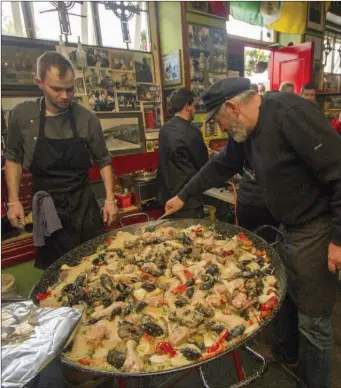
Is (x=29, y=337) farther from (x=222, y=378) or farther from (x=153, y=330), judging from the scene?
(x=222, y=378)

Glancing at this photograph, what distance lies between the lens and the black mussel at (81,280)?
4.90 feet

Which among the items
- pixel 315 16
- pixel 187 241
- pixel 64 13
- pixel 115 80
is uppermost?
pixel 315 16

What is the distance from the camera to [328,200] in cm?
146

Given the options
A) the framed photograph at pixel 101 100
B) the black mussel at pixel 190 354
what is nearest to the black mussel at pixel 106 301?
the black mussel at pixel 190 354

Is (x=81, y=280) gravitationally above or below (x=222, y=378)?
above

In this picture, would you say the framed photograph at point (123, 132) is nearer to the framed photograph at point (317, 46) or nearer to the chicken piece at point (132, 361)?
the chicken piece at point (132, 361)

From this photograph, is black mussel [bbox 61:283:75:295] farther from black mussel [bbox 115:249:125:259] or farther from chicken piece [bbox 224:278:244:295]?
chicken piece [bbox 224:278:244:295]

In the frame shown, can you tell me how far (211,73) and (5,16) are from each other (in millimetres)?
2750

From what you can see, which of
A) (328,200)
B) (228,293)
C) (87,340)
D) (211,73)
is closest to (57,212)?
(87,340)

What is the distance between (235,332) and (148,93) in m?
3.50

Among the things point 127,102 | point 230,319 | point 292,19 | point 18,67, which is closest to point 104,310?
point 230,319

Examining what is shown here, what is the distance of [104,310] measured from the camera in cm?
133

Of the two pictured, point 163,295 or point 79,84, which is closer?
point 163,295

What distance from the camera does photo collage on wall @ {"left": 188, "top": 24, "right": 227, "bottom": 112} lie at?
395cm
